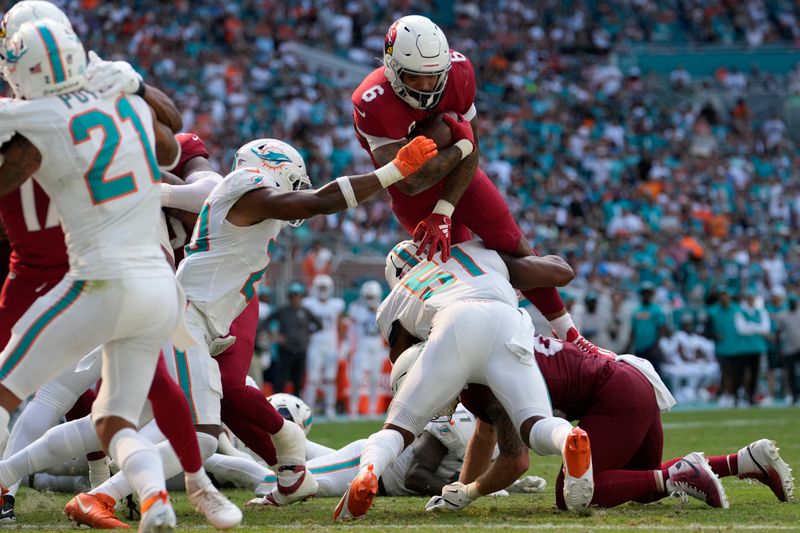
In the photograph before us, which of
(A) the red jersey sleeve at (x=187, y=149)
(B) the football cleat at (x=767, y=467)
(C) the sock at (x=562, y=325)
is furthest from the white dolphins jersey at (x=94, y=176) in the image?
(B) the football cleat at (x=767, y=467)

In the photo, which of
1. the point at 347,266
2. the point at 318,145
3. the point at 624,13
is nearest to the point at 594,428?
the point at 347,266

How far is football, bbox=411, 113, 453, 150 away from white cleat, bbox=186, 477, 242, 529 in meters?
2.06

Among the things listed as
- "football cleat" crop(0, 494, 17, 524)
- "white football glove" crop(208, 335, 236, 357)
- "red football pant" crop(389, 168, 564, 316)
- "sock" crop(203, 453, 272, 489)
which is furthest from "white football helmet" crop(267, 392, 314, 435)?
"football cleat" crop(0, 494, 17, 524)

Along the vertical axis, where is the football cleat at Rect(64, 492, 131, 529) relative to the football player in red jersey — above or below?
below

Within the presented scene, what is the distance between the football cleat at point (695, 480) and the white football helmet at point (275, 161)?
6.67 feet

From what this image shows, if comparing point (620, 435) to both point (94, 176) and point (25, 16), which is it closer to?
point (94, 176)

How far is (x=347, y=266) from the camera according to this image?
58.2 ft

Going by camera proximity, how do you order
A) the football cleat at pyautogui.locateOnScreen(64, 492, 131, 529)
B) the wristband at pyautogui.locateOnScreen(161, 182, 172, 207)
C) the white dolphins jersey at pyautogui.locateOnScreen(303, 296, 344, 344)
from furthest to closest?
the white dolphins jersey at pyautogui.locateOnScreen(303, 296, 344, 344), the wristband at pyautogui.locateOnScreen(161, 182, 172, 207), the football cleat at pyautogui.locateOnScreen(64, 492, 131, 529)

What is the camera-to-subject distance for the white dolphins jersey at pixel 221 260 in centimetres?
559

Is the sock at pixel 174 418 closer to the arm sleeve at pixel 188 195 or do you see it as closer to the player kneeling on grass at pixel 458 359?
the player kneeling on grass at pixel 458 359

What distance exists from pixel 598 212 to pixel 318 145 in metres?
5.59

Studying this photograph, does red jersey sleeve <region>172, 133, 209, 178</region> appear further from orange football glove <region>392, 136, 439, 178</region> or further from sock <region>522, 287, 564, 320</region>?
sock <region>522, 287, 564, 320</region>

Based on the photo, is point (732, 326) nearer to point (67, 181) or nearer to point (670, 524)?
point (670, 524)

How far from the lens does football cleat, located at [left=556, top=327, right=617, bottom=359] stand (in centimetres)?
588
